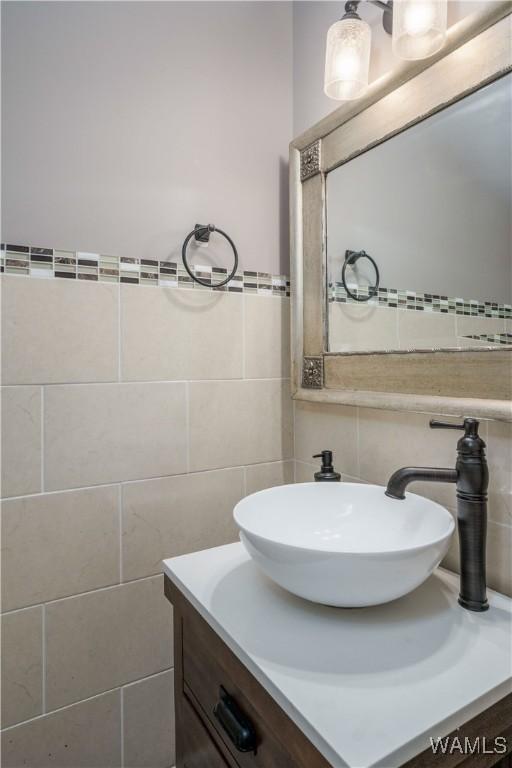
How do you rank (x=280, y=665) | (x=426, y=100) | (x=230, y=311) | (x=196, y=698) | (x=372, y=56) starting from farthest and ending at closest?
(x=230, y=311)
(x=372, y=56)
(x=426, y=100)
(x=196, y=698)
(x=280, y=665)

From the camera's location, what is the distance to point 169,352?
121 cm

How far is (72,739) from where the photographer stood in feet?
3.51

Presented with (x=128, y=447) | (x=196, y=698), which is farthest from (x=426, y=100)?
(x=196, y=698)

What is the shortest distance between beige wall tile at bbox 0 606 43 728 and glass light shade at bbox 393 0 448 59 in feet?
5.02

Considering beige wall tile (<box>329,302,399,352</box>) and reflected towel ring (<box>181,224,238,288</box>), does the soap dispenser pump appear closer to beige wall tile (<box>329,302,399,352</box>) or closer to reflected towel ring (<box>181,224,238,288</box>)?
beige wall tile (<box>329,302,399,352</box>)

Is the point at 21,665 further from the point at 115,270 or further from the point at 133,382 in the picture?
the point at 115,270

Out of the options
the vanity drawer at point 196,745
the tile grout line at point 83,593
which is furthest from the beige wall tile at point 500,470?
the tile grout line at point 83,593

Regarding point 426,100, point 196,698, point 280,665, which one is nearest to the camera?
point 280,665

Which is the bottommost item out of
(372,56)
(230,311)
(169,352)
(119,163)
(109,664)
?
(109,664)

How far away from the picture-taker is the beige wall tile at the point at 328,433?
119 centimetres

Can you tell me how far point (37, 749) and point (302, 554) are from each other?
0.96 m

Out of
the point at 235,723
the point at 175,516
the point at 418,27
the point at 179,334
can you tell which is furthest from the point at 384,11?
the point at 235,723

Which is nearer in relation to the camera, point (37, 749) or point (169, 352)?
point (37, 749)

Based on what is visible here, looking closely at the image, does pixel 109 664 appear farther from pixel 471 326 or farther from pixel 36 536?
pixel 471 326
